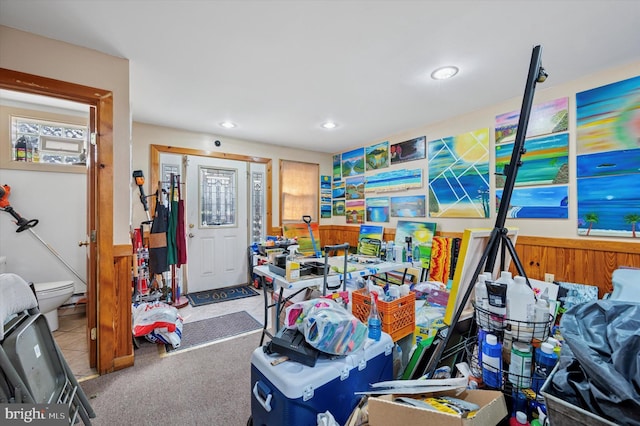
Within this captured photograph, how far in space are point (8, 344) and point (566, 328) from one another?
7.02 feet

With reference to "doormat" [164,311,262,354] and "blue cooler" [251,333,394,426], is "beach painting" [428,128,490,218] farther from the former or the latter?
"doormat" [164,311,262,354]

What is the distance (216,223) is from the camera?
407 centimetres

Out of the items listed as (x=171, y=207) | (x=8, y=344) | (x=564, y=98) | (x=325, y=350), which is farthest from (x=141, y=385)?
(x=564, y=98)

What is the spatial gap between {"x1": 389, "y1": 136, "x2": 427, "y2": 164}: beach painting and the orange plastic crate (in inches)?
93.8

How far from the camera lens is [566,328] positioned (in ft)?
2.65

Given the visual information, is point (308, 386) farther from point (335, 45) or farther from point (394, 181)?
point (394, 181)

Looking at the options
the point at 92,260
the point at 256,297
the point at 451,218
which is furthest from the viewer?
the point at 256,297

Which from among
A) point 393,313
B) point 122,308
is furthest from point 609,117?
point 122,308

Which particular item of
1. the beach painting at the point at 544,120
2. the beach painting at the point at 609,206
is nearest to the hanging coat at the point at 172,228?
the beach painting at the point at 544,120

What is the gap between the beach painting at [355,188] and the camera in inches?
176

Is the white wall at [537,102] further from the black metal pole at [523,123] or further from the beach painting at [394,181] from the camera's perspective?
the black metal pole at [523,123]

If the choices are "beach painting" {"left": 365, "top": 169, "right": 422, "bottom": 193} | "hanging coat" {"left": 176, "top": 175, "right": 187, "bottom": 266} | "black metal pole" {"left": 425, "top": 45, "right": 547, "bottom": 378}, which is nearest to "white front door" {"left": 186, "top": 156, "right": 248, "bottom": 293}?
"hanging coat" {"left": 176, "top": 175, "right": 187, "bottom": 266}

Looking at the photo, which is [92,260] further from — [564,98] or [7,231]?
[564,98]

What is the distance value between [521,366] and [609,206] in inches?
80.8
